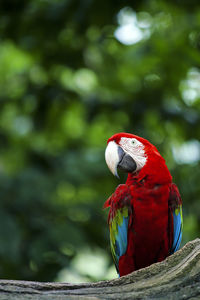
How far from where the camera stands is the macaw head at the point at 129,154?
206 cm

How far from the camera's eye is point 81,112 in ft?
14.0

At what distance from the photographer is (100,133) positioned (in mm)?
5020

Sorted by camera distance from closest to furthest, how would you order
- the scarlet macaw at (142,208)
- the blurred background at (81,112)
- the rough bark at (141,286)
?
the rough bark at (141,286) → the scarlet macaw at (142,208) → the blurred background at (81,112)

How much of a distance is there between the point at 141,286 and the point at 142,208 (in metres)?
0.66

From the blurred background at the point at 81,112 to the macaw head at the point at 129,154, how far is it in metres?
0.85

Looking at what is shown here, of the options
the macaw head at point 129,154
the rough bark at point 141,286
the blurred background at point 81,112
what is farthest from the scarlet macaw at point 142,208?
the blurred background at point 81,112

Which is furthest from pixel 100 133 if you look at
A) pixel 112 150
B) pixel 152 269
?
pixel 152 269

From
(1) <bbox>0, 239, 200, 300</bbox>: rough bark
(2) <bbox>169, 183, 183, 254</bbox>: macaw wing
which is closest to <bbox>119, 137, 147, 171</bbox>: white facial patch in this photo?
(2) <bbox>169, 183, 183, 254</bbox>: macaw wing

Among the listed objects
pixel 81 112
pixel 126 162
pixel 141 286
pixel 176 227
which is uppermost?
pixel 81 112

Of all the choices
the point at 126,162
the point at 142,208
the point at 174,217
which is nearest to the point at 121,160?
the point at 126,162

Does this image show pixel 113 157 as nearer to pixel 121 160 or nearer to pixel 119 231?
pixel 121 160

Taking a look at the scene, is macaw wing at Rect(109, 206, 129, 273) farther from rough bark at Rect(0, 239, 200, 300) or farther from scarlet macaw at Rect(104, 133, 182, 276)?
rough bark at Rect(0, 239, 200, 300)

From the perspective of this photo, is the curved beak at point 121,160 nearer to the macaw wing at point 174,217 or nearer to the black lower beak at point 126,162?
the black lower beak at point 126,162

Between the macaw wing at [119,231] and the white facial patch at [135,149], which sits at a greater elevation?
the white facial patch at [135,149]
